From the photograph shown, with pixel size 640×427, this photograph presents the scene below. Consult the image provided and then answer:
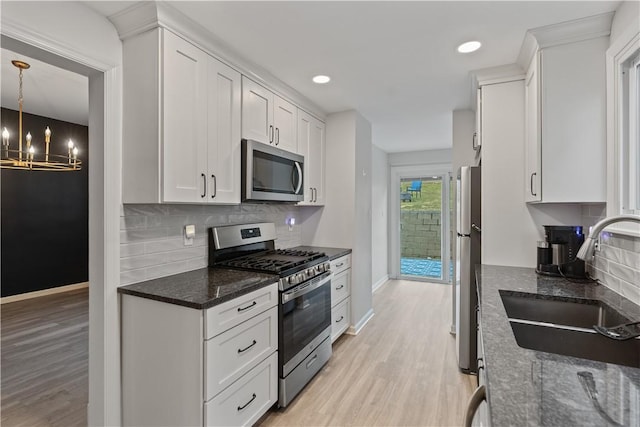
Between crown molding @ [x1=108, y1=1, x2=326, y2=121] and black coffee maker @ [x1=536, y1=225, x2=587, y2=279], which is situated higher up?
crown molding @ [x1=108, y1=1, x2=326, y2=121]

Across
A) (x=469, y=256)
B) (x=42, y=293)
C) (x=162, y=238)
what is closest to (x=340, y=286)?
(x=469, y=256)

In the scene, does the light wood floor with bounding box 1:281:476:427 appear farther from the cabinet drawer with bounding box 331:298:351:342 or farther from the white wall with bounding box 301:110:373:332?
the white wall with bounding box 301:110:373:332

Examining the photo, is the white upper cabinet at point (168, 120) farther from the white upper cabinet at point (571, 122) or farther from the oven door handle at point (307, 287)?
the white upper cabinet at point (571, 122)

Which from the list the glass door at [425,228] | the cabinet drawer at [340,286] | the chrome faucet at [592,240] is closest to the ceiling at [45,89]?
the cabinet drawer at [340,286]

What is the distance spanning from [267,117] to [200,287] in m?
1.50

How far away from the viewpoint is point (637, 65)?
5.00ft

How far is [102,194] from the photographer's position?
177 cm

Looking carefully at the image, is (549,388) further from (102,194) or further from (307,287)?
(102,194)

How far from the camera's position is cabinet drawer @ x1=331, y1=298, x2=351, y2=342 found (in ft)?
10.0

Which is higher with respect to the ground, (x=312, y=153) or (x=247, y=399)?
(x=312, y=153)

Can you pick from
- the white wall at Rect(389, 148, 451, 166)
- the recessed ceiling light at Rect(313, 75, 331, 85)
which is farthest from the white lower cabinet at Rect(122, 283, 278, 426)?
the white wall at Rect(389, 148, 451, 166)

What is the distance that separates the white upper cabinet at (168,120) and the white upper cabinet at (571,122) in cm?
207

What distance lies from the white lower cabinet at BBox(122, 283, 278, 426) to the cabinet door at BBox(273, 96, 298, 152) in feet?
4.77

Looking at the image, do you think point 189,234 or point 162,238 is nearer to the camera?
point 162,238
